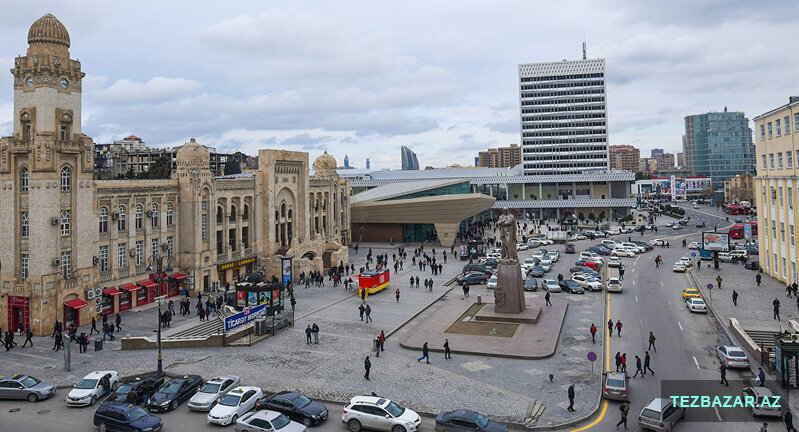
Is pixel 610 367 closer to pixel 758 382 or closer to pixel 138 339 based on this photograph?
Answer: pixel 758 382

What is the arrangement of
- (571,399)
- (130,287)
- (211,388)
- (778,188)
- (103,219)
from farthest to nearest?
(778,188)
(130,287)
(103,219)
(211,388)
(571,399)

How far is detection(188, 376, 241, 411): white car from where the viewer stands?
72.8 ft

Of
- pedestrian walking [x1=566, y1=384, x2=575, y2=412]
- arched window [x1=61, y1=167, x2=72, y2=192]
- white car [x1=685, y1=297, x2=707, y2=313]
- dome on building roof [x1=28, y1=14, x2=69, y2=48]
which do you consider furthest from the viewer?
white car [x1=685, y1=297, x2=707, y2=313]

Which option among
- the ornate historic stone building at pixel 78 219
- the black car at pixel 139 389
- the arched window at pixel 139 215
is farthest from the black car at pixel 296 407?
the arched window at pixel 139 215

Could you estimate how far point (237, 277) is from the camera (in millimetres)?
52750

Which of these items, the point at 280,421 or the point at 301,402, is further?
the point at 301,402

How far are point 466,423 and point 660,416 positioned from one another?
7.20m

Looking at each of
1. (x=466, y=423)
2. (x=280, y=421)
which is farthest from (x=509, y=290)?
(x=280, y=421)

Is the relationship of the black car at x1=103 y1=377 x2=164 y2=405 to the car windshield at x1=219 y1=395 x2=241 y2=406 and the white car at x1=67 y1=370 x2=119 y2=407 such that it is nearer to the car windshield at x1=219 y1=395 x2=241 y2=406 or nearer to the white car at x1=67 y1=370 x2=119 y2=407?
the white car at x1=67 y1=370 x2=119 y2=407

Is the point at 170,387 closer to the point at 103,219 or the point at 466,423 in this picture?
the point at 466,423

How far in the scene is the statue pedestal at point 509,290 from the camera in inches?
1451

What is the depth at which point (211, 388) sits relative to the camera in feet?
75.8

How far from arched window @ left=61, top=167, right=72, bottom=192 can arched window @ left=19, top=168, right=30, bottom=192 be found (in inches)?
83.2

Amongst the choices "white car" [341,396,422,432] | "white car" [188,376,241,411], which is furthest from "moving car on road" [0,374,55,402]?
"white car" [341,396,422,432]
